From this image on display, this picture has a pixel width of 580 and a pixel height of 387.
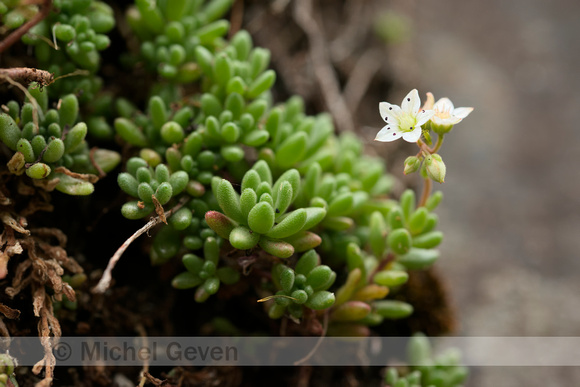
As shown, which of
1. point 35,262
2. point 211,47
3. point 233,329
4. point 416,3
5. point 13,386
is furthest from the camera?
point 416,3

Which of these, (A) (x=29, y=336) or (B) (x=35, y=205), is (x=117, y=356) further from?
(B) (x=35, y=205)

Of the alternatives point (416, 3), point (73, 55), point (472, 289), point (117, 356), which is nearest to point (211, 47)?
point (73, 55)

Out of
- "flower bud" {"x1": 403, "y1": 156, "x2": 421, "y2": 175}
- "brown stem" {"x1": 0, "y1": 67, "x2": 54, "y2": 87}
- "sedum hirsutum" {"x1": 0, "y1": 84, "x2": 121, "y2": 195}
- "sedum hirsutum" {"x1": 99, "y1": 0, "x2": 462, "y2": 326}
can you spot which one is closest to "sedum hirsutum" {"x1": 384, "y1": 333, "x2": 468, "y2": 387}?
"sedum hirsutum" {"x1": 99, "y1": 0, "x2": 462, "y2": 326}

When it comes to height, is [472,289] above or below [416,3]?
below

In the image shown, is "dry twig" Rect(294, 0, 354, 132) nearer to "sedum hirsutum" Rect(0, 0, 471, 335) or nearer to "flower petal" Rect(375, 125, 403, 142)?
"sedum hirsutum" Rect(0, 0, 471, 335)

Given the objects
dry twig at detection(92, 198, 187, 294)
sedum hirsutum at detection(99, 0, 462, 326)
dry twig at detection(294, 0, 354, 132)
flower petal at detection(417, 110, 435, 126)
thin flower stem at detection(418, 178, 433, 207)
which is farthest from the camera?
dry twig at detection(294, 0, 354, 132)

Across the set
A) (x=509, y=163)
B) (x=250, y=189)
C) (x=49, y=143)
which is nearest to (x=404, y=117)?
(x=250, y=189)
